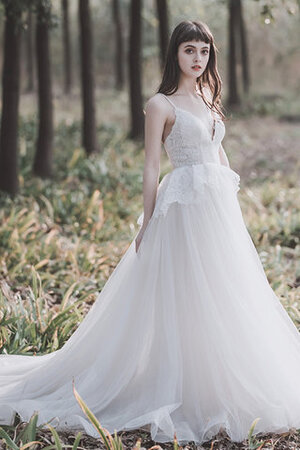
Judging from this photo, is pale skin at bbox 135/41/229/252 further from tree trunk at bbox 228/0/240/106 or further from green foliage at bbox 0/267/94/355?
tree trunk at bbox 228/0/240/106

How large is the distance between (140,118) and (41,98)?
13.0 feet

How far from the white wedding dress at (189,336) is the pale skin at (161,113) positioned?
0.07m

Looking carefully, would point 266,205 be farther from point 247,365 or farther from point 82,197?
point 247,365

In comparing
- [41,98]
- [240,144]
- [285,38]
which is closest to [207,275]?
[41,98]

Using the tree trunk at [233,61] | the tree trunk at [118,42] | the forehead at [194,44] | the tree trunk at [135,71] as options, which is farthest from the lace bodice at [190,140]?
the tree trunk at [118,42]

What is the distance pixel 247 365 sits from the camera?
3648 mm

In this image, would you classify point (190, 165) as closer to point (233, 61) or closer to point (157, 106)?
point (157, 106)

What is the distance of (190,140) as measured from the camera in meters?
3.76

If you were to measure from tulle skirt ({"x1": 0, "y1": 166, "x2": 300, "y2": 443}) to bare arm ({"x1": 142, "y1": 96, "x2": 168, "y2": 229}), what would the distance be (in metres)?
0.07

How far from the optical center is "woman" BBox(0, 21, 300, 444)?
3.60m

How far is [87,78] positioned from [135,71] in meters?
2.38

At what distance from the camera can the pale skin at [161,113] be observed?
369 cm

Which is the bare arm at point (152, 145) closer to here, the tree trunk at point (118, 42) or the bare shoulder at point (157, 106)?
the bare shoulder at point (157, 106)

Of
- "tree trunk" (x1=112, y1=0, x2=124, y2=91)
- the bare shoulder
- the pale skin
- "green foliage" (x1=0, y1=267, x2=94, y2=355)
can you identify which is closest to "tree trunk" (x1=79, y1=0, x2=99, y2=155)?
"green foliage" (x1=0, y1=267, x2=94, y2=355)
